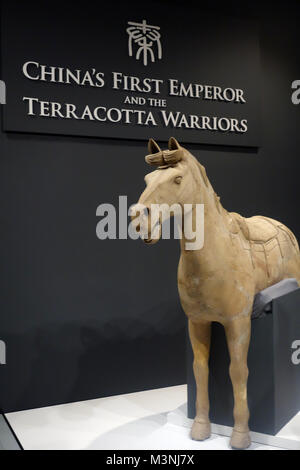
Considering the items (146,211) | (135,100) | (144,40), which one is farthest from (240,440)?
(144,40)

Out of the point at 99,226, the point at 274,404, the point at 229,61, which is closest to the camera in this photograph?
the point at 274,404

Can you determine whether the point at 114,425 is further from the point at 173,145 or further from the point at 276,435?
the point at 173,145

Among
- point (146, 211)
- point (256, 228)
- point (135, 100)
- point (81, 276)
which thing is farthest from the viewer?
point (135, 100)

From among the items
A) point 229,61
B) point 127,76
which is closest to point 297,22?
point 229,61

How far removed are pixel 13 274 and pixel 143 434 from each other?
1251mm

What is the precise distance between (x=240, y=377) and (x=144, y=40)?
234 cm

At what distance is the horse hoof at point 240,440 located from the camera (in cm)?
240

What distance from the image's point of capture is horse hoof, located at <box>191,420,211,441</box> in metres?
→ 2.53

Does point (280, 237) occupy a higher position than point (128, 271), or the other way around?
point (280, 237)

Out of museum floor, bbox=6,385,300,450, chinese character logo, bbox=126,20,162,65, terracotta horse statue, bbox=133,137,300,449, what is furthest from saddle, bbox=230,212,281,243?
chinese character logo, bbox=126,20,162,65

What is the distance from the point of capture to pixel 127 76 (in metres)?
3.40

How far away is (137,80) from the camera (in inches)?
135

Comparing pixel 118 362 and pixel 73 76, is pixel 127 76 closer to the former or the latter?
pixel 73 76

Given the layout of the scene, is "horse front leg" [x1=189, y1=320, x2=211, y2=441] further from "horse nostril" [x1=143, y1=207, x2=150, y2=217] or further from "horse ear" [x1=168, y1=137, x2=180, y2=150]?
"horse ear" [x1=168, y1=137, x2=180, y2=150]
